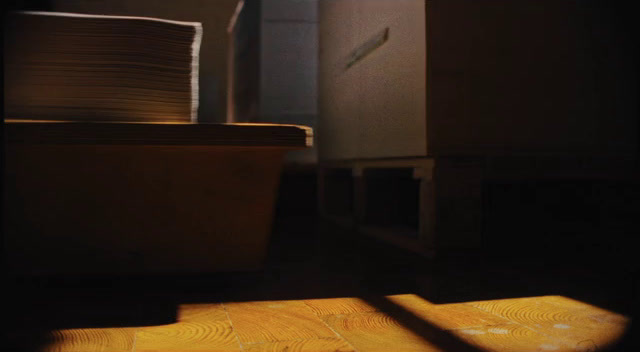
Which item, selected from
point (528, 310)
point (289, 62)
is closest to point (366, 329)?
point (528, 310)

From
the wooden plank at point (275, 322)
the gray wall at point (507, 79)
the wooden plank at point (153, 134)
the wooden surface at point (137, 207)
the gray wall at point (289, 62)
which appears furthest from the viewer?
the gray wall at point (289, 62)

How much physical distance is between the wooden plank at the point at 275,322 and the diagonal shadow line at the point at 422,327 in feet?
0.72

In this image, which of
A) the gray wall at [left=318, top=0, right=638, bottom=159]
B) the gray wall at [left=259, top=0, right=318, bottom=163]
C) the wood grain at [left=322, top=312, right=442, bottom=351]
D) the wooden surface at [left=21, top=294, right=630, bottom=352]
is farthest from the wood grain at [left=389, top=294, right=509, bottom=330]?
the gray wall at [left=259, top=0, right=318, bottom=163]

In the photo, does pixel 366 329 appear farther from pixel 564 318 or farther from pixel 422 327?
pixel 564 318

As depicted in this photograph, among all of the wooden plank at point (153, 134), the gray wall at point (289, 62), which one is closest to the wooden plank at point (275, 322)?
the wooden plank at point (153, 134)

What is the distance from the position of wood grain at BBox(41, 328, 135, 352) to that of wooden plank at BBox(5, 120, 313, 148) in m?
0.56

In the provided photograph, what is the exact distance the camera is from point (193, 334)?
4.69 ft

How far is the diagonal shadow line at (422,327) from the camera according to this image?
52.3 inches

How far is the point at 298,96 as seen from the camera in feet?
15.0

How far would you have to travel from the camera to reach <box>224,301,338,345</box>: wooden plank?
4.65 feet

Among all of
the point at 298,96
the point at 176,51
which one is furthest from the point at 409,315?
the point at 298,96

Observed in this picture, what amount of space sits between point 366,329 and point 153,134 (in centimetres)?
86

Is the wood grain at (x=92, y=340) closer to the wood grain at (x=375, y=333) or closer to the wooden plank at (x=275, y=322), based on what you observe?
the wooden plank at (x=275, y=322)

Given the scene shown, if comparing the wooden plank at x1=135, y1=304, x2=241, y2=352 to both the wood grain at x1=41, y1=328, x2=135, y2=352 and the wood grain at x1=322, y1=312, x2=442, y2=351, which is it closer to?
the wood grain at x1=41, y1=328, x2=135, y2=352
